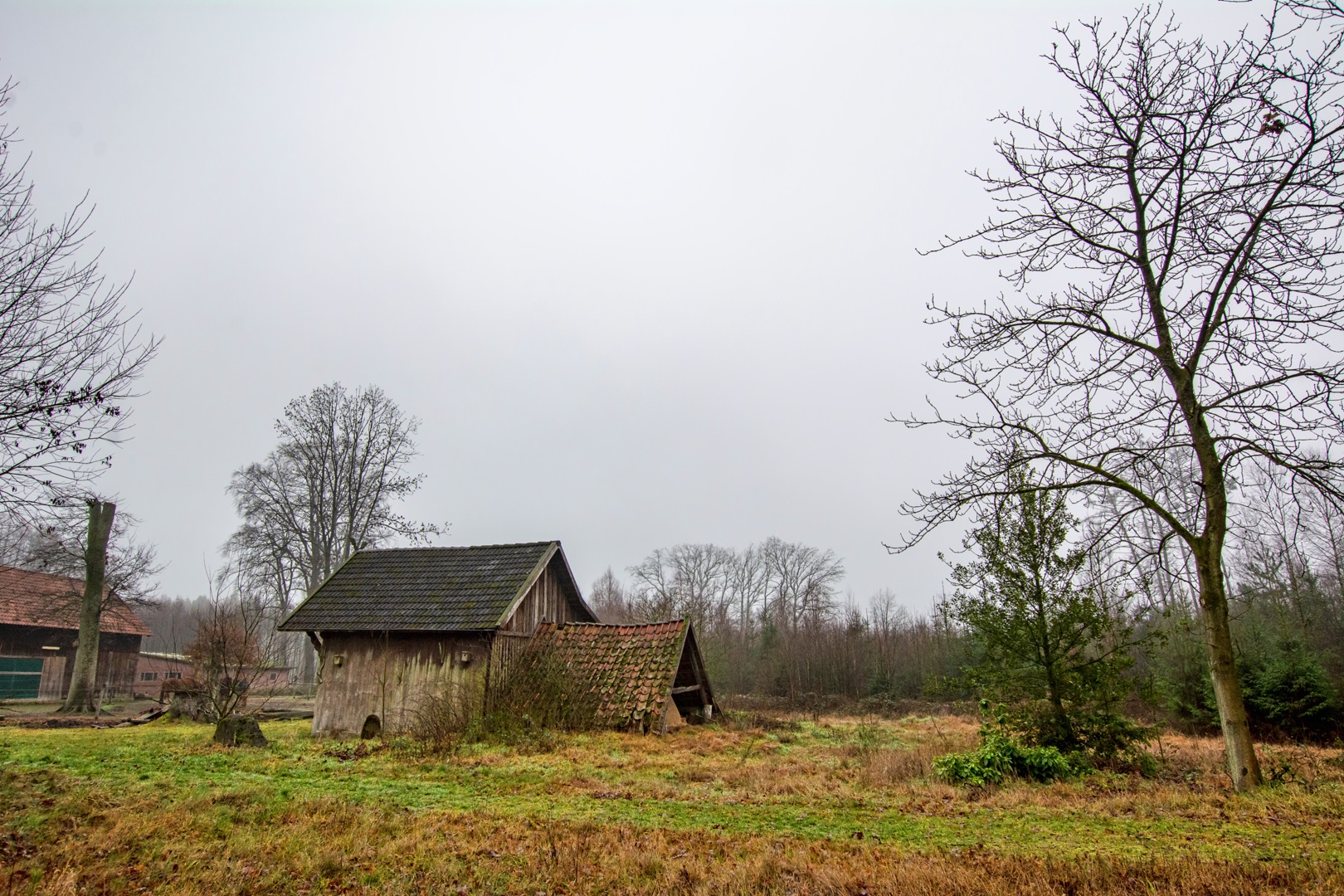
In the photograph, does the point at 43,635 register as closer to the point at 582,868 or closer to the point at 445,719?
the point at 445,719

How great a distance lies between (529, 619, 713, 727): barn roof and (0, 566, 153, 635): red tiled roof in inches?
815

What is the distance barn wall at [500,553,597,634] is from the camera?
1747 cm

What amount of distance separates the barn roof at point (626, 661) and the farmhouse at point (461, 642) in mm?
26

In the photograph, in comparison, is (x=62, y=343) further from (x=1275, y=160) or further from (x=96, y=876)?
(x=1275, y=160)

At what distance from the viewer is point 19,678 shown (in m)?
32.5

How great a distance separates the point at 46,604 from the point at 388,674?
81.8 ft

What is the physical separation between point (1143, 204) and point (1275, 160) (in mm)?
1626

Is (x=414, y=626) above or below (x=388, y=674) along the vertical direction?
above

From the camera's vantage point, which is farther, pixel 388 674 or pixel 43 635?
pixel 43 635

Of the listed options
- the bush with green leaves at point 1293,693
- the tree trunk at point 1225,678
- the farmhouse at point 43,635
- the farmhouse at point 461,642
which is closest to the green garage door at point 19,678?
the farmhouse at point 43,635

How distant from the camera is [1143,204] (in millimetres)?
9453

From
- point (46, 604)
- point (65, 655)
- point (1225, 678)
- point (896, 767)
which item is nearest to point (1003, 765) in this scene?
point (896, 767)

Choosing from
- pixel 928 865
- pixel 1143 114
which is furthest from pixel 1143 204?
pixel 928 865

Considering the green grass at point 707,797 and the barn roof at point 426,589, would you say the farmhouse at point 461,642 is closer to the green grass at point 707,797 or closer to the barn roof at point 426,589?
the barn roof at point 426,589
